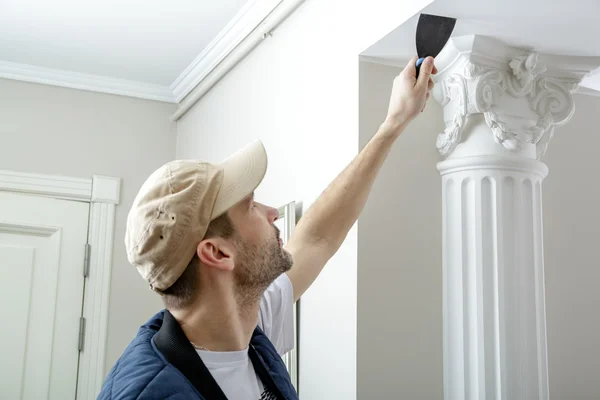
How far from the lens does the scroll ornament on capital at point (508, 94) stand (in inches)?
75.7

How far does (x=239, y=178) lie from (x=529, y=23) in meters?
0.97

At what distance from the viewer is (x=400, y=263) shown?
207 cm

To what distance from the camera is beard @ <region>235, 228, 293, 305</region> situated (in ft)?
4.44

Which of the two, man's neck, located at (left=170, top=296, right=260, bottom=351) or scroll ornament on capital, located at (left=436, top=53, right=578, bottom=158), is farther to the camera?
scroll ornament on capital, located at (left=436, top=53, right=578, bottom=158)

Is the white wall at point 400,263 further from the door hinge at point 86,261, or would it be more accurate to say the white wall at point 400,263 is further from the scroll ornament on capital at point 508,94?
the door hinge at point 86,261

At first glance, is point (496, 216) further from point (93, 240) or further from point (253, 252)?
point (93, 240)

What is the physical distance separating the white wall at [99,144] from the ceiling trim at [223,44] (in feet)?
0.99

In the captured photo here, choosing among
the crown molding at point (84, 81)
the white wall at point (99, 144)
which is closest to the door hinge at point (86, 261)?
the white wall at point (99, 144)

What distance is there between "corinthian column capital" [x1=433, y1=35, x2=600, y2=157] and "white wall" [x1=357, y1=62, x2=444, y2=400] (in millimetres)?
128

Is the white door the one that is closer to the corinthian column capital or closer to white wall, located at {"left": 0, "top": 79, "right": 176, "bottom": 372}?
white wall, located at {"left": 0, "top": 79, "right": 176, "bottom": 372}

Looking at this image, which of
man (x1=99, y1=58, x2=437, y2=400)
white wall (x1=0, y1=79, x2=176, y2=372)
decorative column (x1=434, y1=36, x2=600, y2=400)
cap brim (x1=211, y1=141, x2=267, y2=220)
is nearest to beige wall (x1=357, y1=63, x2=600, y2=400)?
decorative column (x1=434, y1=36, x2=600, y2=400)

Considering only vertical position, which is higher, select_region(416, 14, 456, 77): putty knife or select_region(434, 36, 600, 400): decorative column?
select_region(416, 14, 456, 77): putty knife

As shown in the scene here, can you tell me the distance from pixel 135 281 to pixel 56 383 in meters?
0.62

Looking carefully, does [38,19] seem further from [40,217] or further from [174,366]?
[174,366]
